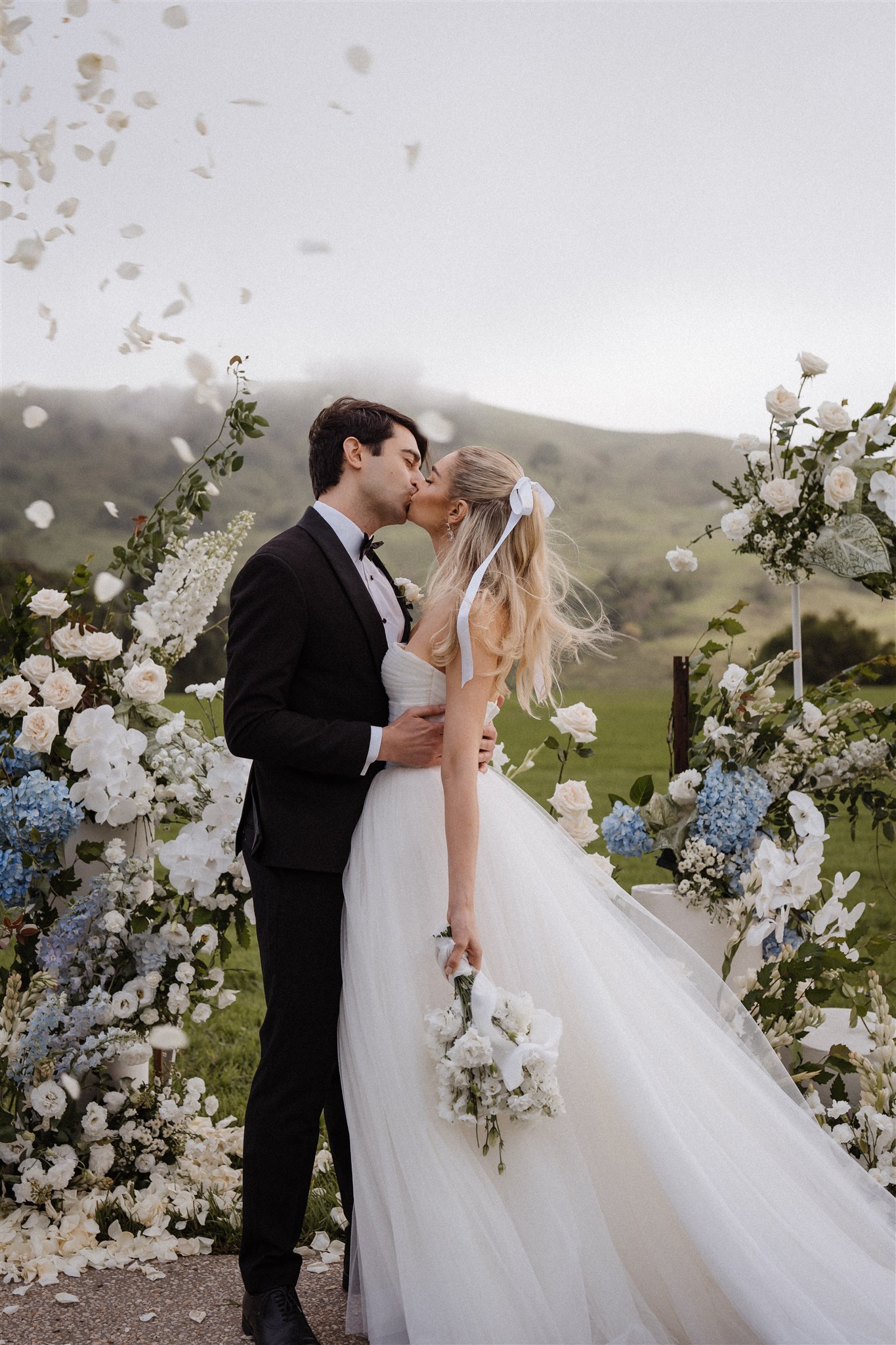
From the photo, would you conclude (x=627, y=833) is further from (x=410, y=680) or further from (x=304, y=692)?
(x=304, y=692)

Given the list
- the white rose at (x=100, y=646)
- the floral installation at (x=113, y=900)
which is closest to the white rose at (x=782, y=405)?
the floral installation at (x=113, y=900)

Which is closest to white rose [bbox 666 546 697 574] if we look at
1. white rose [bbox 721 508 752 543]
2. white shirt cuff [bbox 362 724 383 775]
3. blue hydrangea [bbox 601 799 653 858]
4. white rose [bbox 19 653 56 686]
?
white rose [bbox 721 508 752 543]

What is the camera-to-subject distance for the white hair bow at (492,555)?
2.46 m

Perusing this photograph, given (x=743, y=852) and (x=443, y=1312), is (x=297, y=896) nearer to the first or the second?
(x=443, y=1312)

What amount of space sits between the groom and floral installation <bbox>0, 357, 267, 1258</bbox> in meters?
0.86

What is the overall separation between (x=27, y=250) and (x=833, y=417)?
271 centimetres

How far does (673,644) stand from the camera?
71.3 feet

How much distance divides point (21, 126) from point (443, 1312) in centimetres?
385

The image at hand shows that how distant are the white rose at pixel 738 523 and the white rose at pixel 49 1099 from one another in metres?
2.80

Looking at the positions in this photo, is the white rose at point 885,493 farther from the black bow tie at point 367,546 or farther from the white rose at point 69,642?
the white rose at point 69,642

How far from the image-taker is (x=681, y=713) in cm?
372

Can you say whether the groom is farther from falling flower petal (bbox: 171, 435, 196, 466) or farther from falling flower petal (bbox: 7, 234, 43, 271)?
falling flower petal (bbox: 7, 234, 43, 271)

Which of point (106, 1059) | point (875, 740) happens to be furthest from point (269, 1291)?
point (875, 740)

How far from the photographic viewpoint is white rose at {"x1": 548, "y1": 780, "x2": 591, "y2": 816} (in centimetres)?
351
